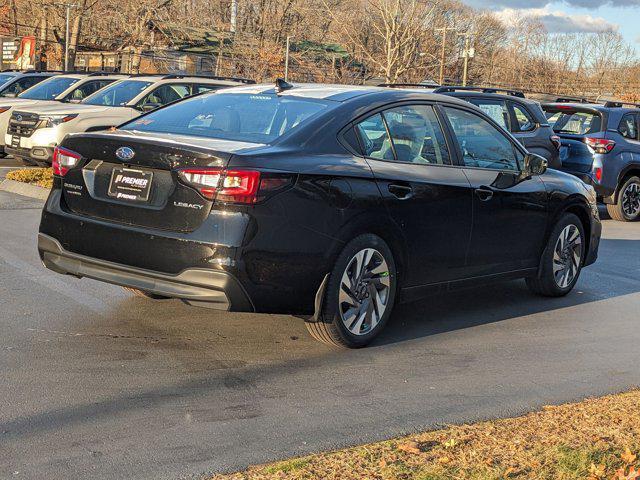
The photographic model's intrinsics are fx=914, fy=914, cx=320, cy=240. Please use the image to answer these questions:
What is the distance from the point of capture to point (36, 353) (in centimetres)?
543

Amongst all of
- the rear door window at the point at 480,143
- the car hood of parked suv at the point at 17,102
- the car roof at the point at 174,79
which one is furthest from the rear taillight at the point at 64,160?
the car hood of parked suv at the point at 17,102

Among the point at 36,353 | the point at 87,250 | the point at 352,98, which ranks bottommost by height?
the point at 36,353

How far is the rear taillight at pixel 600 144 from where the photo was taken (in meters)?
14.1

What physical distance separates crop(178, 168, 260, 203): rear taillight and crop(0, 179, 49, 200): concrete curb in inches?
306

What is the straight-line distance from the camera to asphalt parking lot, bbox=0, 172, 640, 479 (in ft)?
13.5

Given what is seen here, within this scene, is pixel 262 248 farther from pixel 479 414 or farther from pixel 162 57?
pixel 162 57

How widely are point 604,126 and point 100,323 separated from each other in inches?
402

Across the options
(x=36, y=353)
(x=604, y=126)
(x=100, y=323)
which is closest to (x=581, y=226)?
(x=100, y=323)

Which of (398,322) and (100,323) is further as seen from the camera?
(398,322)

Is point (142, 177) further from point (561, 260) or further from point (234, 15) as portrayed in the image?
point (234, 15)

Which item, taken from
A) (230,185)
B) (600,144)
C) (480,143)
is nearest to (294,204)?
(230,185)

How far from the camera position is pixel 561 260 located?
7918mm

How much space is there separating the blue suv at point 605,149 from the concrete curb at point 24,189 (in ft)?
25.5

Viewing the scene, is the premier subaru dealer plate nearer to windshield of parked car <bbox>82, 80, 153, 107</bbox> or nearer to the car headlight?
the car headlight
